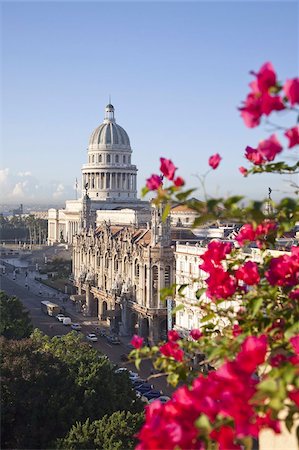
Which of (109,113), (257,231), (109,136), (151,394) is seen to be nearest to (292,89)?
(257,231)

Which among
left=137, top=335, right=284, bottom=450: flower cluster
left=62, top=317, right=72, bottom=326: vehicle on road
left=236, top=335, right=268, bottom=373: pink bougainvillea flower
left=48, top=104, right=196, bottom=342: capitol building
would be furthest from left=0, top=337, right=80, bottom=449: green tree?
left=62, top=317, right=72, bottom=326: vehicle on road

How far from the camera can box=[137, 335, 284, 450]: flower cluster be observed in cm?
567

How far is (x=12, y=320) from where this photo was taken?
177 feet

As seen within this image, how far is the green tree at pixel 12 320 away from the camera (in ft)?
168

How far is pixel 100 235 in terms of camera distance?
85188mm

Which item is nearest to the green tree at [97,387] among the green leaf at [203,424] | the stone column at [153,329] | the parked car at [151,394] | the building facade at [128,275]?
the parked car at [151,394]

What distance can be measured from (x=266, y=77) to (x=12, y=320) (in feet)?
166

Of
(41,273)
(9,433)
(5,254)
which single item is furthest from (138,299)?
(5,254)

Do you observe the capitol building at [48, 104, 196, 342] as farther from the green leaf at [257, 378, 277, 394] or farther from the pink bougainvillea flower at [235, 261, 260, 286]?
the green leaf at [257, 378, 277, 394]

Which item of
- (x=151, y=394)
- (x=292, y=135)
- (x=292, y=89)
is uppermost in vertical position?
(x=292, y=89)

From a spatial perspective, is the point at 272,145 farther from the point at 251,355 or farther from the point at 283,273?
the point at 283,273

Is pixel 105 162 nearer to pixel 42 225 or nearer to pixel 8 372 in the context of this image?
pixel 42 225

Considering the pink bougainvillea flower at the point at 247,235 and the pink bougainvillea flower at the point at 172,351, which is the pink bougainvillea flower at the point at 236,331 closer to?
the pink bougainvillea flower at the point at 172,351

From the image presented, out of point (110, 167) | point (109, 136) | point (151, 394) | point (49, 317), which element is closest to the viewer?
point (151, 394)
